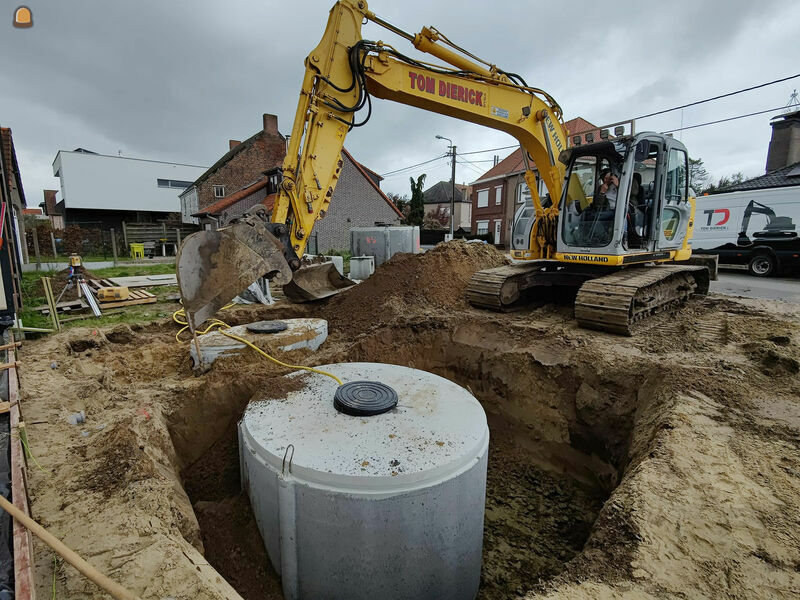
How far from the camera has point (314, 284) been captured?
26.6 ft

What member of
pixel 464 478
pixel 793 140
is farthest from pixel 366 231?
pixel 793 140

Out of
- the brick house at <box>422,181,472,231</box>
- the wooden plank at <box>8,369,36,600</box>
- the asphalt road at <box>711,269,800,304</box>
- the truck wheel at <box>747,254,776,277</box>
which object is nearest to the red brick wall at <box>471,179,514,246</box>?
the brick house at <box>422,181,472,231</box>

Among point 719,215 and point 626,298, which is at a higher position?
point 719,215

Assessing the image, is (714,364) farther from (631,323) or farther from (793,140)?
(793,140)

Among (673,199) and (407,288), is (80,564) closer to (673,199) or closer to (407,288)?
(407,288)

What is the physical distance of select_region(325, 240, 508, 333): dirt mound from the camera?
6.69 m

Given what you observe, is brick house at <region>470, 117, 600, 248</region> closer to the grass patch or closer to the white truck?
the white truck

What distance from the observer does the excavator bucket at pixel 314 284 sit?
305 inches

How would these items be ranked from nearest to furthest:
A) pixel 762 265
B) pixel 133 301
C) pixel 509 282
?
pixel 509 282, pixel 133 301, pixel 762 265

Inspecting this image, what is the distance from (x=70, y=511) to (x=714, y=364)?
553cm

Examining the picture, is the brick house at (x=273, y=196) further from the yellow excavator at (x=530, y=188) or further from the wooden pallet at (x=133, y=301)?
the yellow excavator at (x=530, y=188)

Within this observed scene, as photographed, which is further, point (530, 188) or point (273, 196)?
point (273, 196)

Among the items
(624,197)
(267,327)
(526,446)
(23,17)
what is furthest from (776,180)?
(23,17)

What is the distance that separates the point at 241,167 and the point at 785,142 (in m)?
30.0
